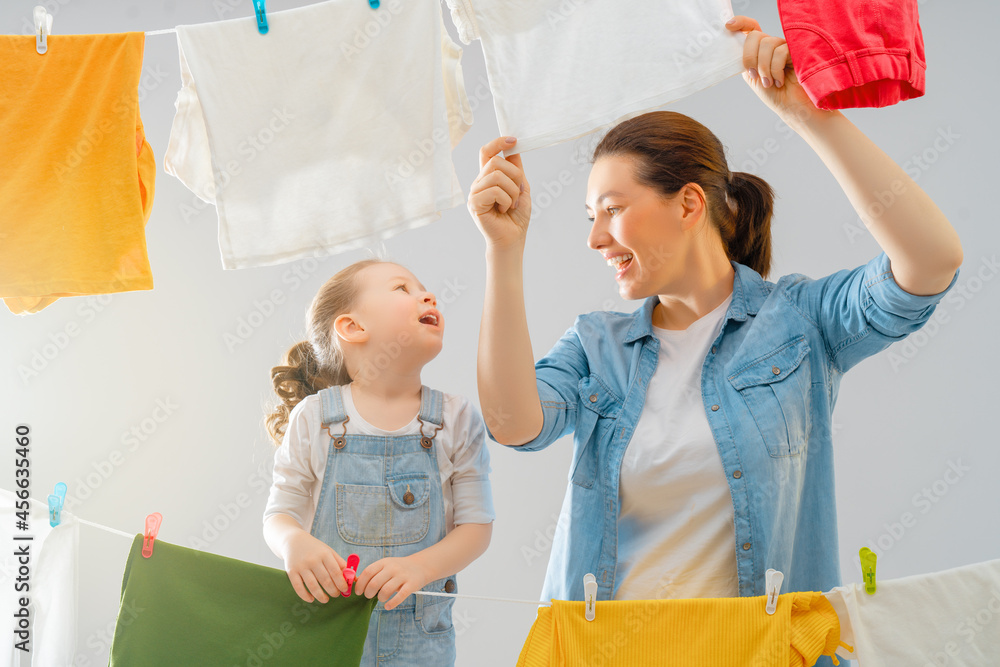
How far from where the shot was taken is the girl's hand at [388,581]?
102 centimetres

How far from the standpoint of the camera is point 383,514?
3.75 feet

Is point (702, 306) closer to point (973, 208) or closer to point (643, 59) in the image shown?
point (643, 59)

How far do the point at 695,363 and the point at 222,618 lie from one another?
743mm

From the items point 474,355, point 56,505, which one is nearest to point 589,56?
point 56,505

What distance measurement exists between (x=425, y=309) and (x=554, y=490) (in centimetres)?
109

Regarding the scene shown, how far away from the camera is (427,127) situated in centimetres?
115

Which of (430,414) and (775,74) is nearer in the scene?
(775,74)

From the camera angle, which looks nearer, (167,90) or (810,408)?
(810,408)

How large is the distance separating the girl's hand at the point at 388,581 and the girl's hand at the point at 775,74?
2.46 ft

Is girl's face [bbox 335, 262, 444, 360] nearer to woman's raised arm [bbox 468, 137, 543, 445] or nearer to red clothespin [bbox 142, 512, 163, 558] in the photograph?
woman's raised arm [bbox 468, 137, 543, 445]

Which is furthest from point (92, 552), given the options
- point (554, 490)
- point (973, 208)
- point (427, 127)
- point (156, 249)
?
point (973, 208)

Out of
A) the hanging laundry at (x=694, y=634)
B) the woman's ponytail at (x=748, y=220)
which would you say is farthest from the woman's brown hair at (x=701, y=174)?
the hanging laundry at (x=694, y=634)

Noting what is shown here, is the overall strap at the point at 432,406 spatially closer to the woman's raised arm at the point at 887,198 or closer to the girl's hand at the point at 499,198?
the girl's hand at the point at 499,198

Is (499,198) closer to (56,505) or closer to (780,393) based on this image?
(780,393)
